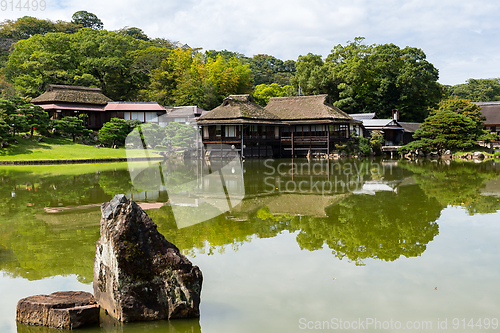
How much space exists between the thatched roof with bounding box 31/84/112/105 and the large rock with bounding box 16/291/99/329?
39.2 metres

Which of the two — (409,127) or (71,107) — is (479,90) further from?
(71,107)

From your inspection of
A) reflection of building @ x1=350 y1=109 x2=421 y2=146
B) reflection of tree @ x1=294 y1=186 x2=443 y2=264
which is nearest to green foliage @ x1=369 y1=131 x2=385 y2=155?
reflection of building @ x1=350 y1=109 x2=421 y2=146

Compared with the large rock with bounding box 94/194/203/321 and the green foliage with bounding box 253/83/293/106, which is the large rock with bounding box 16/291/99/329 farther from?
the green foliage with bounding box 253/83/293/106

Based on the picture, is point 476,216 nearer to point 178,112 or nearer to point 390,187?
point 390,187

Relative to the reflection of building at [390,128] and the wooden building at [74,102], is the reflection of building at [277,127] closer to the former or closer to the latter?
the reflection of building at [390,128]

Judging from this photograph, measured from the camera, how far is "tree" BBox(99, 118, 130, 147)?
118 ft

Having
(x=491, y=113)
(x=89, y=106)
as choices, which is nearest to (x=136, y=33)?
(x=89, y=106)

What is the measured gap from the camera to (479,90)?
68.6m

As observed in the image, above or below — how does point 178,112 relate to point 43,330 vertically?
above

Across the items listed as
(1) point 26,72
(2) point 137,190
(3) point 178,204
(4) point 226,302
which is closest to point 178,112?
(1) point 26,72

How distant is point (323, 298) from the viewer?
5.33 metres

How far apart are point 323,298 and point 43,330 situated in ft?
11.6

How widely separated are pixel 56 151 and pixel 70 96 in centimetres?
1055

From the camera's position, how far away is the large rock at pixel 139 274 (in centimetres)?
477
